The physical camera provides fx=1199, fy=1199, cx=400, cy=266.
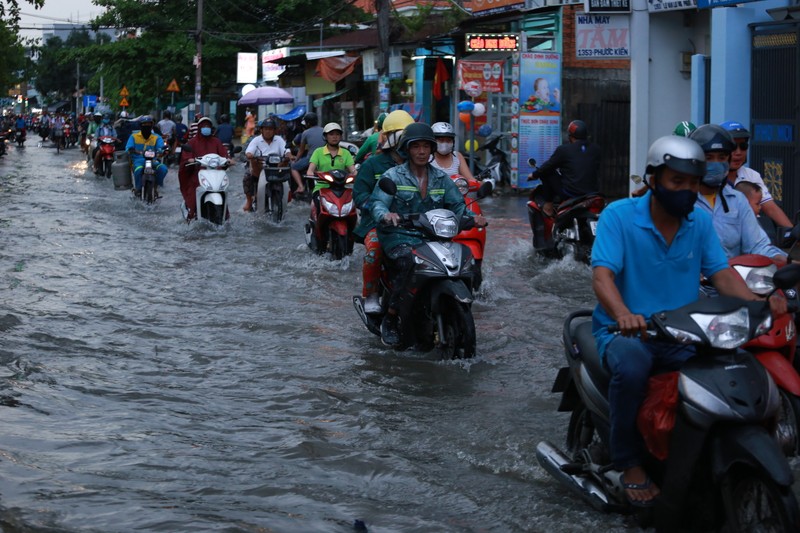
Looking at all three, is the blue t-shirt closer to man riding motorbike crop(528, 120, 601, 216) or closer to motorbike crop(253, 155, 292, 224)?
man riding motorbike crop(528, 120, 601, 216)

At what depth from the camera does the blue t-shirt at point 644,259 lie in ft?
15.1

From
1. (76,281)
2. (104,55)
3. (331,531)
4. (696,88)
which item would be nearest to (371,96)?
(104,55)

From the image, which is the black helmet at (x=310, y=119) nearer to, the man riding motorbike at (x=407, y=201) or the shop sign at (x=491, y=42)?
the shop sign at (x=491, y=42)

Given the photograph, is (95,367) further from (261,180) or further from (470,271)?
(261,180)

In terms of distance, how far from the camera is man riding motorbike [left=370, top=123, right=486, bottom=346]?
27.0 feet

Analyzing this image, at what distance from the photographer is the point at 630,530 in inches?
188

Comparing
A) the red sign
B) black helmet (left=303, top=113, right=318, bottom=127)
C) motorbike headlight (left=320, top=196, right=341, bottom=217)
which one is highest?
the red sign

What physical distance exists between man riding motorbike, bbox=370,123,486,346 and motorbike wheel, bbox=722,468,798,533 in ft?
13.7

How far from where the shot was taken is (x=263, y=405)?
23.2 feet

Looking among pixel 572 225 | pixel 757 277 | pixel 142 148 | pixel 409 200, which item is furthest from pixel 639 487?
pixel 142 148

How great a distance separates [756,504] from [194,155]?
46.5 feet

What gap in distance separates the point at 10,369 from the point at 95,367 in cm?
54

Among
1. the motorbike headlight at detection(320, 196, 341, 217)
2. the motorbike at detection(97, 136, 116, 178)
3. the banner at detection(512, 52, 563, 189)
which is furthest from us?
the motorbike at detection(97, 136, 116, 178)

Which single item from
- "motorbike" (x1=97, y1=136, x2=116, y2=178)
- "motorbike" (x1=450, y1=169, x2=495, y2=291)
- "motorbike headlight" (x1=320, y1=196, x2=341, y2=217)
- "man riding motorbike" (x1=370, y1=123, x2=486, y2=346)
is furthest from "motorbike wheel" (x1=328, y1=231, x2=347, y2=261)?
"motorbike" (x1=97, y1=136, x2=116, y2=178)
